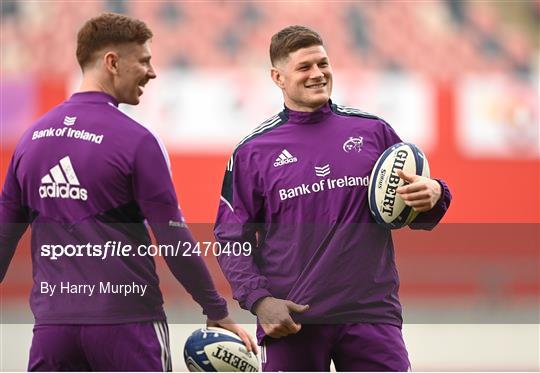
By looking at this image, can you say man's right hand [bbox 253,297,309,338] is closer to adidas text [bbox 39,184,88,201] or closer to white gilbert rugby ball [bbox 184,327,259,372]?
white gilbert rugby ball [bbox 184,327,259,372]

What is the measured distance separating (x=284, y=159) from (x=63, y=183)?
39.8 inches

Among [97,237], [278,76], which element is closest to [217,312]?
[97,237]

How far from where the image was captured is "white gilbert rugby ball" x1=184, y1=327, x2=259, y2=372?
14.0ft

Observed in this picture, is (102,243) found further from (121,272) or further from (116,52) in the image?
(116,52)

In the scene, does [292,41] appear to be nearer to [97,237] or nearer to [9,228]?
[97,237]

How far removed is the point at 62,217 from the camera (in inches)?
156

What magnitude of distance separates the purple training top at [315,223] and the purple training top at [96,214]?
0.50 m

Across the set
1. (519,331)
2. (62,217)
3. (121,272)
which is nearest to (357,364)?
(121,272)

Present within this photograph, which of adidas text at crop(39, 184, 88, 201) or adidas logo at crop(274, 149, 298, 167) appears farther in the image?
adidas logo at crop(274, 149, 298, 167)

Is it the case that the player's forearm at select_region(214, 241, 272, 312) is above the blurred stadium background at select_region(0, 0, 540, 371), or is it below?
below

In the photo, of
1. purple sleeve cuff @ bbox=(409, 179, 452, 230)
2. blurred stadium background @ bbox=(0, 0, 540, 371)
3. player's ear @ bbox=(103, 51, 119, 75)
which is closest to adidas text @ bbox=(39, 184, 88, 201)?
player's ear @ bbox=(103, 51, 119, 75)

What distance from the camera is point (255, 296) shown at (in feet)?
14.1

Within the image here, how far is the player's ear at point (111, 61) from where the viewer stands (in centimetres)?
415

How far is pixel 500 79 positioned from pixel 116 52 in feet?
31.3
